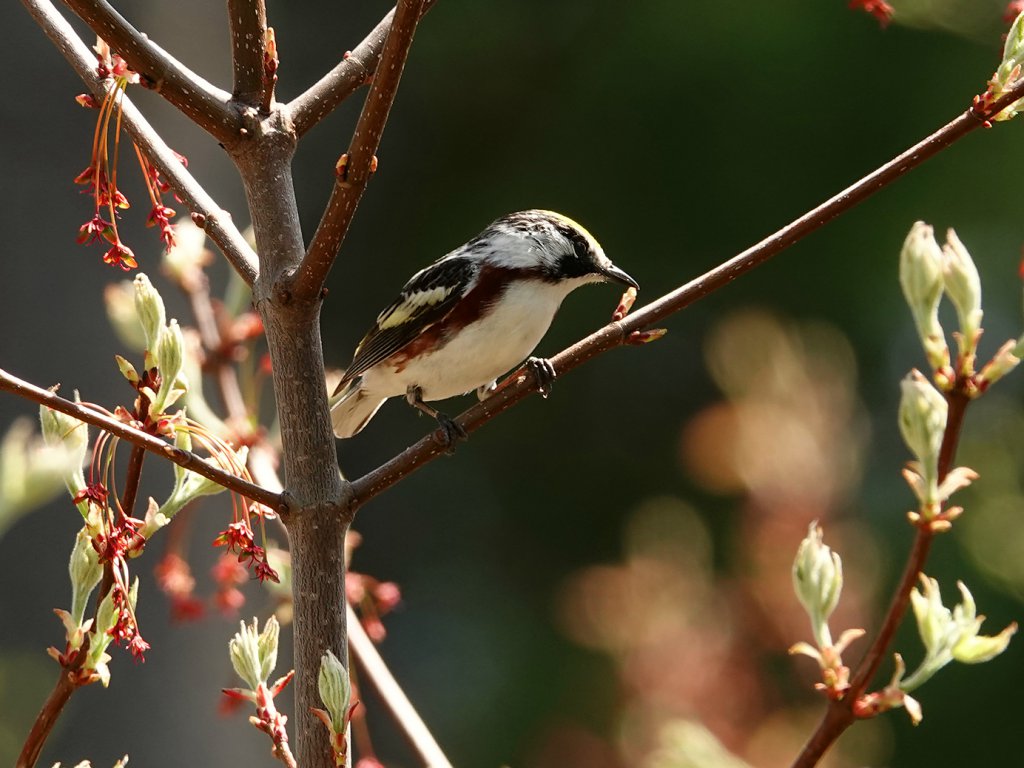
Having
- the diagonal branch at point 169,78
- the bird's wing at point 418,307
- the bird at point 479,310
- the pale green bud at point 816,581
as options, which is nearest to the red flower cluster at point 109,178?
the diagonal branch at point 169,78

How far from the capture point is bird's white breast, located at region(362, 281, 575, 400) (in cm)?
212

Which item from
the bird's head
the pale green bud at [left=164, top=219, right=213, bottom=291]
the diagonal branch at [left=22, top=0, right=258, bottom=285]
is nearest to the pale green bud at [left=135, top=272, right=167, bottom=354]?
the diagonal branch at [left=22, top=0, right=258, bottom=285]

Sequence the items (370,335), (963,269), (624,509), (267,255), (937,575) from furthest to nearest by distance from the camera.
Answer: (624,509) → (937,575) → (370,335) → (267,255) → (963,269)

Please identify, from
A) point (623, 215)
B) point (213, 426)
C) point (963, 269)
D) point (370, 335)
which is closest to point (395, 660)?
point (623, 215)

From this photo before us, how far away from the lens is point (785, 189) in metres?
4.16

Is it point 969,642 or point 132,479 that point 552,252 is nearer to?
point 132,479

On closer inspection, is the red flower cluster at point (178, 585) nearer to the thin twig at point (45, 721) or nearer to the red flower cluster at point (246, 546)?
the red flower cluster at point (246, 546)

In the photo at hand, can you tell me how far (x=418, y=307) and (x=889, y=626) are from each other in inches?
65.3

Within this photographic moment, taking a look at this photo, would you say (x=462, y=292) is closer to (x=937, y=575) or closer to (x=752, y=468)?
(x=752, y=468)

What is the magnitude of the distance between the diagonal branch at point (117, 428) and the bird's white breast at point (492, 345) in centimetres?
120

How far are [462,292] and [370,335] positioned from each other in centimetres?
26

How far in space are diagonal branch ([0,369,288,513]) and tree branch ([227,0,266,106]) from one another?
1.15 feet

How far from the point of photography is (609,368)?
15.9ft

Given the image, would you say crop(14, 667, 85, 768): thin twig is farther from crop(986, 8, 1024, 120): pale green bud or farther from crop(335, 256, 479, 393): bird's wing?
crop(335, 256, 479, 393): bird's wing
